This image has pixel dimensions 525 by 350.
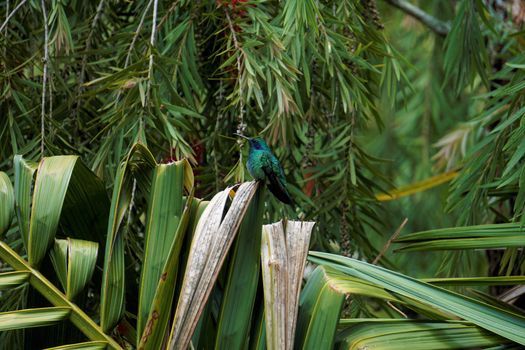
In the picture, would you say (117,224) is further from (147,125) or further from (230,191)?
(147,125)

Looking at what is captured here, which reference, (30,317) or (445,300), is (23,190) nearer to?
(30,317)

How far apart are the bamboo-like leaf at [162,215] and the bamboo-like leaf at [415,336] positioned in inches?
17.8

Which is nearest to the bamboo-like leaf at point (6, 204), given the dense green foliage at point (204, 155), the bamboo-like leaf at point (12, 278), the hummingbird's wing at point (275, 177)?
the dense green foliage at point (204, 155)

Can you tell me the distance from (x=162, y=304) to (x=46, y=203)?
454 mm

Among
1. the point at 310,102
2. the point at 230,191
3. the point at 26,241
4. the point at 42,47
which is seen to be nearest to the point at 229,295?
the point at 230,191

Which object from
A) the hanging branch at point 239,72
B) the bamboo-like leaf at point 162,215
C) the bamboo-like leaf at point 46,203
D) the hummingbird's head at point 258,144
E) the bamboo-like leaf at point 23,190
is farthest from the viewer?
the hummingbird's head at point 258,144

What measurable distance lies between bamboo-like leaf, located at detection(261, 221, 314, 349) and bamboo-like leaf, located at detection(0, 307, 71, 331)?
0.50 m

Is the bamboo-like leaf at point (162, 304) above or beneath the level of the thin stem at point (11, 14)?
beneath

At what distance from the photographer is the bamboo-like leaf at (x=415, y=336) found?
171 cm

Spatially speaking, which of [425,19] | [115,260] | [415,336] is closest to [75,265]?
[115,260]

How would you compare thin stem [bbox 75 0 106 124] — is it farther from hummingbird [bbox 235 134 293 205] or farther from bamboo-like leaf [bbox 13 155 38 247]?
bamboo-like leaf [bbox 13 155 38 247]

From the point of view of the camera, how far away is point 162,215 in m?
1.98

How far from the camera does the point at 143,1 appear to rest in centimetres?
330

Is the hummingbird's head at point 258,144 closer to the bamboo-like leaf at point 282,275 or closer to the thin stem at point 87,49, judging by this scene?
the thin stem at point 87,49
